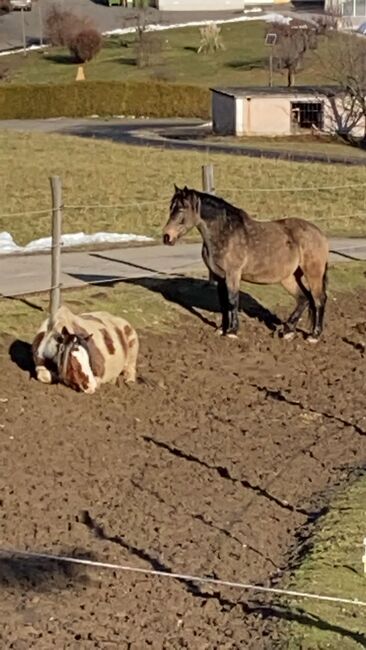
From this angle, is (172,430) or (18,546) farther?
(172,430)

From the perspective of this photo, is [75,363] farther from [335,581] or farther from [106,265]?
[106,265]

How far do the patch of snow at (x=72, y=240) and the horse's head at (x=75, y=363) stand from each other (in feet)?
22.3

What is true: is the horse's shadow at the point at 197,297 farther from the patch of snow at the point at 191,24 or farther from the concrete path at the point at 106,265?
the patch of snow at the point at 191,24

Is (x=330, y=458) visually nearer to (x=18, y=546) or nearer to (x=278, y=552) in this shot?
(x=278, y=552)

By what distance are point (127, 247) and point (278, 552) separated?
423 inches

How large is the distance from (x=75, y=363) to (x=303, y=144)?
121 ft

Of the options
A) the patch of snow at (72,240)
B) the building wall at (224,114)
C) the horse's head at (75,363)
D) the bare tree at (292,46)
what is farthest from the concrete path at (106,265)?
the bare tree at (292,46)

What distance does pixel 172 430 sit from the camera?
1280 centimetres

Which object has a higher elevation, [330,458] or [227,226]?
[227,226]

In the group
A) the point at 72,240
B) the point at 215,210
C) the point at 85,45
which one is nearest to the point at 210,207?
the point at 215,210

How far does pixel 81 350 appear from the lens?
1283 cm

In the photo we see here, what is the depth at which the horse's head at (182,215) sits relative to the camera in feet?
50.2

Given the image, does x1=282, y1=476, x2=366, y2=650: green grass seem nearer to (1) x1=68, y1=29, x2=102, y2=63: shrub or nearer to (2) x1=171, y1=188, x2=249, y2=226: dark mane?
(2) x1=171, y1=188, x2=249, y2=226: dark mane

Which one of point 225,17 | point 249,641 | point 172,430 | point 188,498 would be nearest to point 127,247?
point 172,430
